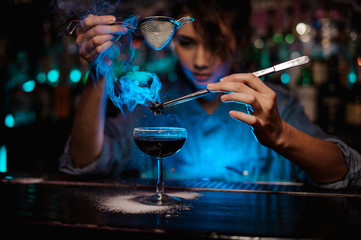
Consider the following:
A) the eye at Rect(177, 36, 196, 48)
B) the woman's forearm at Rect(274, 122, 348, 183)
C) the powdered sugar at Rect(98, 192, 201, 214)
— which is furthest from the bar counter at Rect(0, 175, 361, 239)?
the eye at Rect(177, 36, 196, 48)

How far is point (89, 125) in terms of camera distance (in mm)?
1998

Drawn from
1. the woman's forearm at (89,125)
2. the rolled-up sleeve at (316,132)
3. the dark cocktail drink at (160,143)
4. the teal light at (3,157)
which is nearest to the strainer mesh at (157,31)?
the dark cocktail drink at (160,143)

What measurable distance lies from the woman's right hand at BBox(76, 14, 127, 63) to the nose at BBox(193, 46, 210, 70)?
65cm

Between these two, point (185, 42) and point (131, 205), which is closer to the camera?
point (131, 205)

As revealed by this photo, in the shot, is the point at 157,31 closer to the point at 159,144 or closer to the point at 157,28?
the point at 157,28

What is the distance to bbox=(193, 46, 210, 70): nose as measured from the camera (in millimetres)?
2098

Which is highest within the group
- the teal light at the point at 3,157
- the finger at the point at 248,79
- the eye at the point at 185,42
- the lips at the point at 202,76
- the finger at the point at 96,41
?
the eye at the point at 185,42

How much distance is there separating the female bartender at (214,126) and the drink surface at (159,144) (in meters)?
0.23

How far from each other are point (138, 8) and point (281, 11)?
1523mm

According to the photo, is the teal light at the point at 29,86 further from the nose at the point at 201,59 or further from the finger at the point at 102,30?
the finger at the point at 102,30

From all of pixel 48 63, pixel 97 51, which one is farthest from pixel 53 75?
pixel 97 51

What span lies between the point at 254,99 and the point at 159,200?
0.50 m

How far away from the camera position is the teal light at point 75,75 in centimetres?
372

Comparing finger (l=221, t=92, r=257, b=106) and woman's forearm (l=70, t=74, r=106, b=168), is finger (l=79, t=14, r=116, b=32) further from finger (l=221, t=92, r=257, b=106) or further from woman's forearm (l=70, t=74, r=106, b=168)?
finger (l=221, t=92, r=257, b=106)
